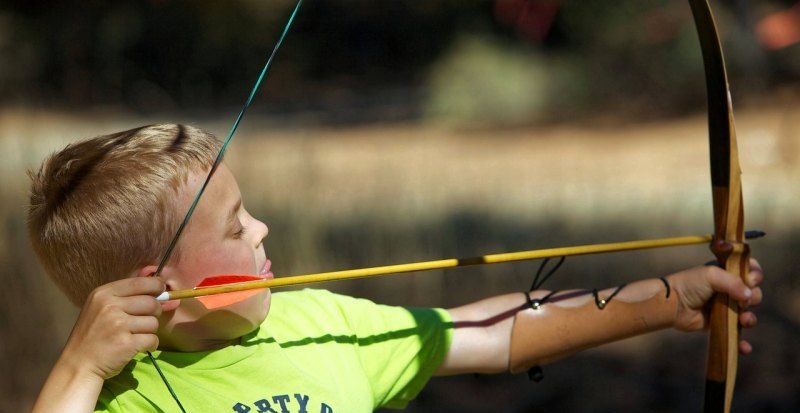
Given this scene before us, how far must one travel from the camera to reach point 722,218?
1.64 m

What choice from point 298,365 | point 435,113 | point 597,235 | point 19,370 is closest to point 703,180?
point 597,235

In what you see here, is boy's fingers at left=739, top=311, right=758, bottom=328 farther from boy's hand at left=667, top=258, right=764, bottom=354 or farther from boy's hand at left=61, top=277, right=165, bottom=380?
boy's hand at left=61, top=277, right=165, bottom=380

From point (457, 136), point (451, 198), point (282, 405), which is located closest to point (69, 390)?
point (282, 405)

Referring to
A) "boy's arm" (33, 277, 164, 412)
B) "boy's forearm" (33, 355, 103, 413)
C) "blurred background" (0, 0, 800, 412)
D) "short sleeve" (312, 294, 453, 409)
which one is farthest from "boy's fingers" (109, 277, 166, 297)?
"blurred background" (0, 0, 800, 412)

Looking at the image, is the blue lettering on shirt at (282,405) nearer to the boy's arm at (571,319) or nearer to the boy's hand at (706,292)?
the boy's arm at (571,319)

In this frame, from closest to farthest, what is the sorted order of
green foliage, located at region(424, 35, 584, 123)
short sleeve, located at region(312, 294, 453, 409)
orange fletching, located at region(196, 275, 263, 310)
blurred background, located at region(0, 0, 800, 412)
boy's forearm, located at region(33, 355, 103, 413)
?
boy's forearm, located at region(33, 355, 103, 413) → orange fletching, located at region(196, 275, 263, 310) → short sleeve, located at region(312, 294, 453, 409) → blurred background, located at region(0, 0, 800, 412) → green foliage, located at region(424, 35, 584, 123)

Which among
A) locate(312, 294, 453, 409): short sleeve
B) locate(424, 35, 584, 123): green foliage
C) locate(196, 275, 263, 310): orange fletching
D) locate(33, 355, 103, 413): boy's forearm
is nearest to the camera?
locate(33, 355, 103, 413): boy's forearm

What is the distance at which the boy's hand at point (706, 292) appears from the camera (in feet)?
5.19

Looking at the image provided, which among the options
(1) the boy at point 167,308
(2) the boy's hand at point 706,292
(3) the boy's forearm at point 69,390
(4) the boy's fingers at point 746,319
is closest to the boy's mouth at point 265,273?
(1) the boy at point 167,308

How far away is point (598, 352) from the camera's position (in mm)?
3449

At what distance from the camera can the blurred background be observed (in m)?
3.30

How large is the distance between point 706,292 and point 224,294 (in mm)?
792

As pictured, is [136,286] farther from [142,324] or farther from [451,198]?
[451,198]

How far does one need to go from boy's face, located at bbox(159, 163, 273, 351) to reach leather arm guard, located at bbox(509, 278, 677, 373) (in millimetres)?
464
